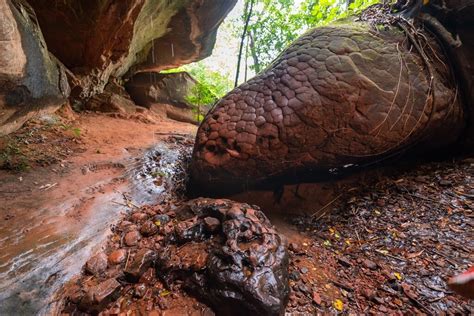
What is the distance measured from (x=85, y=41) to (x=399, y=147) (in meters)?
6.22

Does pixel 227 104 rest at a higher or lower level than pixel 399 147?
higher

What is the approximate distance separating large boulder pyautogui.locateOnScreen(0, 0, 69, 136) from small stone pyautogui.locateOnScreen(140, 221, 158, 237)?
1.75 meters

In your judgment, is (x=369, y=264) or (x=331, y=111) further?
Answer: (x=331, y=111)

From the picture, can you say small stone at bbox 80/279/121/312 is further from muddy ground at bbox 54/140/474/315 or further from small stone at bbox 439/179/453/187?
small stone at bbox 439/179/453/187

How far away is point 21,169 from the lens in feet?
9.07

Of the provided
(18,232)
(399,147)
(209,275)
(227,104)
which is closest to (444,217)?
(399,147)

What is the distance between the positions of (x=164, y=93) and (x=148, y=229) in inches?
285

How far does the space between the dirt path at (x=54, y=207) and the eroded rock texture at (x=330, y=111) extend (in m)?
1.17

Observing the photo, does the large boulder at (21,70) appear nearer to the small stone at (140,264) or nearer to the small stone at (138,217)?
the small stone at (138,217)

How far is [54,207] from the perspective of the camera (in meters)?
2.34

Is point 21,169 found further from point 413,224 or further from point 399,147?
point 399,147

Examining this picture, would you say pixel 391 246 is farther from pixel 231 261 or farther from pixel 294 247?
pixel 231 261

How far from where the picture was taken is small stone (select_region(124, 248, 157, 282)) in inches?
70.5

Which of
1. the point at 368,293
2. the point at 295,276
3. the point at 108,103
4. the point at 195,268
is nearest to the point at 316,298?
the point at 295,276
